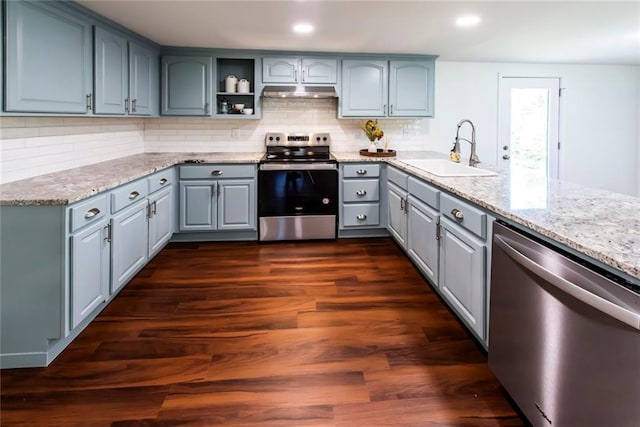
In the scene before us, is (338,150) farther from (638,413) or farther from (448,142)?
(638,413)

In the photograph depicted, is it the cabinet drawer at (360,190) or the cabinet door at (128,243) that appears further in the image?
the cabinet drawer at (360,190)

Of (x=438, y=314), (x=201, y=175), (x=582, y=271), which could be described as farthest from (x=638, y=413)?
(x=201, y=175)

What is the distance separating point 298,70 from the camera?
460cm

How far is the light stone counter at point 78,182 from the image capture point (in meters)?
2.09

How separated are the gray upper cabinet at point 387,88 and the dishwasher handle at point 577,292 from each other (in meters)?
3.31

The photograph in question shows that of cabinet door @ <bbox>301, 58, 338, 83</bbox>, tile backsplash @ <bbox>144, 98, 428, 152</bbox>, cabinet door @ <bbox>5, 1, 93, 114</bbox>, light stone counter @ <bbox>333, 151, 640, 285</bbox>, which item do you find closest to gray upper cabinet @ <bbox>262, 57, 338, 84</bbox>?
cabinet door @ <bbox>301, 58, 338, 83</bbox>

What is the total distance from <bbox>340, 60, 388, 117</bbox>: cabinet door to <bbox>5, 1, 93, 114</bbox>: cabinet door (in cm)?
255

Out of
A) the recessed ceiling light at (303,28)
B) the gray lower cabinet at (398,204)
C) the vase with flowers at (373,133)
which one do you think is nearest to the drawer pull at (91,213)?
the recessed ceiling light at (303,28)

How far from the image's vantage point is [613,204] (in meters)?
1.87

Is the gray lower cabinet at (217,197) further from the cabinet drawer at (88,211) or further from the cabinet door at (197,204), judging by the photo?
the cabinet drawer at (88,211)

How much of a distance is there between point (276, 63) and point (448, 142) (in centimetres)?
229

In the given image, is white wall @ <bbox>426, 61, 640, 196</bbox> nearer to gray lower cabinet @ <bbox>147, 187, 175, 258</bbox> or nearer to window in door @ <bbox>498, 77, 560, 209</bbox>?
window in door @ <bbox>498, 77, 560, 209</bbox>

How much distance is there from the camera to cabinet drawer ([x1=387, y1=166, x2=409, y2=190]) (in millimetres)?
3672

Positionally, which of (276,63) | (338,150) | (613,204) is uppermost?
(276,63)
